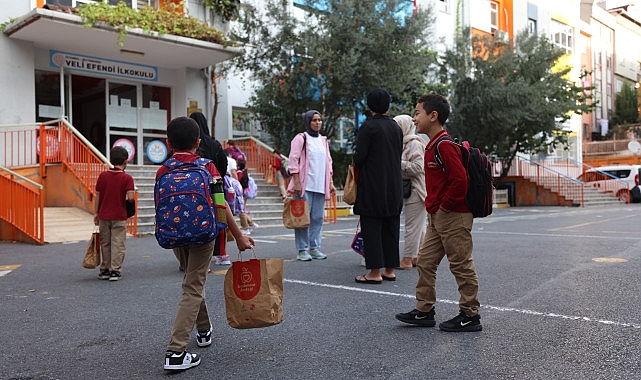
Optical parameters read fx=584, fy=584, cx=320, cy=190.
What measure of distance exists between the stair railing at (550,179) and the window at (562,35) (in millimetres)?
11326

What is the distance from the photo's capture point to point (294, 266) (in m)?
7.09

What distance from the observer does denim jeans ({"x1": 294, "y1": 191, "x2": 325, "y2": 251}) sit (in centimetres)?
728

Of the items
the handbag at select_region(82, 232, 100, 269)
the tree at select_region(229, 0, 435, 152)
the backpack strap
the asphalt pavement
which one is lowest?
the asphalt pavement

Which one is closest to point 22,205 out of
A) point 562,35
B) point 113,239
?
point 113,239

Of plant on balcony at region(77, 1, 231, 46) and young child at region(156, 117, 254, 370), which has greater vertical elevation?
plant on balcony at region(77, 1, 231, 46)

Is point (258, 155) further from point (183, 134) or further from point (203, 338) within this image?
point (183, 134)

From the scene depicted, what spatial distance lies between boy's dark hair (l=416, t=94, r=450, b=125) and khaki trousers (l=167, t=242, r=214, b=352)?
73.2 inches

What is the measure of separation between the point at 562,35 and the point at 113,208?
35.6 metres

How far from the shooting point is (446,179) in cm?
402

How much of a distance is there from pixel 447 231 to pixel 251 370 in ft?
5.33

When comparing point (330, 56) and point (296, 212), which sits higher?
point (330, 56)

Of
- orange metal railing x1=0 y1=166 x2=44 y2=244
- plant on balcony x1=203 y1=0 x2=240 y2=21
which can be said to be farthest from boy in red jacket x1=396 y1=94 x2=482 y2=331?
plant on balcony x1=203 y1=0 x2=240 y2=21

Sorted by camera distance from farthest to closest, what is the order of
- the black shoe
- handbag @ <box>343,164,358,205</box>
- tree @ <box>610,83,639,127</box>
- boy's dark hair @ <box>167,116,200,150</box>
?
1. tree @ <box>610,83,639,127</box>
2. handbag @ <box>343,164,358,205</box>
3. the black shoe
4. boy's dark hair @ <box>167,116,200,150</box>

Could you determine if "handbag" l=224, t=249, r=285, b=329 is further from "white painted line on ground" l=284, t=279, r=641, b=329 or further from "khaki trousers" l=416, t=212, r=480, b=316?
"white painted line on ground" l=284, t=279, r=641, b=329
